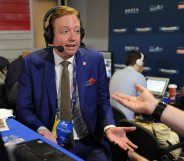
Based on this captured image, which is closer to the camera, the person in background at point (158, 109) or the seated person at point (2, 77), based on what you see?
the person in background at point (158, 109)

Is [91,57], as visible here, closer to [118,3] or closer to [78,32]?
[78,32]

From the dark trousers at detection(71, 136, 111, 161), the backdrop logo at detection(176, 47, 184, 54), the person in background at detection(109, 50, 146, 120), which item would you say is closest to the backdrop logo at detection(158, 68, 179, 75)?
the backdrop logo at detection(176, 47, 184, 54)

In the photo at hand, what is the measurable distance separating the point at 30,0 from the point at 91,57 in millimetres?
3861

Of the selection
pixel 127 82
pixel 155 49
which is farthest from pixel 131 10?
pixel 127 82

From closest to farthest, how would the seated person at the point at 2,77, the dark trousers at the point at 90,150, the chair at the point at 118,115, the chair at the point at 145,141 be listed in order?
Answer: the dark trousers at the point at 90,150, the chair at the point at 145,141, the chair at the point at 118,115, the seated person at the point at 2,77

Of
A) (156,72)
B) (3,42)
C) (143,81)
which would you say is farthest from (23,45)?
(143,81)

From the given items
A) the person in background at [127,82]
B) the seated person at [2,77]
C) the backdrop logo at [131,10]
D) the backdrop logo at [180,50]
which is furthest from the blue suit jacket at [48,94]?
the backdrop logo at [131,10]

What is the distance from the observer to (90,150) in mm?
1608

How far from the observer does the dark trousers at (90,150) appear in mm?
1555

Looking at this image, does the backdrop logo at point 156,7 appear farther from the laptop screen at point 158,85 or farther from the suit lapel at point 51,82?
the suit lapel at point 51,82

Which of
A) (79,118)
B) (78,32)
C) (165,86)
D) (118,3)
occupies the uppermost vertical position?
(118,3)

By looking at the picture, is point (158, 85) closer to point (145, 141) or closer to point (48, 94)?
point (145, 141)

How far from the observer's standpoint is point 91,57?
5.79 ft

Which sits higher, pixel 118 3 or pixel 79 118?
Result: pixel 118 3
